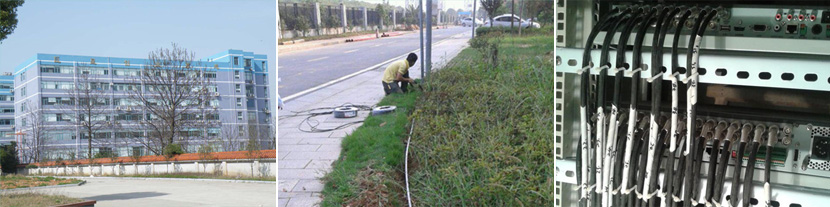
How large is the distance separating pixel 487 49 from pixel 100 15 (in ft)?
6.08

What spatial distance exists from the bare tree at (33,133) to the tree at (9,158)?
4cm

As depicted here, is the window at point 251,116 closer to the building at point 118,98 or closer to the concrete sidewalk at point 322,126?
the building at point 118,98

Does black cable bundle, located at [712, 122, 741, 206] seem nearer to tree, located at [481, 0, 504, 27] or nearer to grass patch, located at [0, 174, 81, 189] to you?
tree, located at [481, 0, 504, 27]

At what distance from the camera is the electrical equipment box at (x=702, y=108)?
59 centimetres

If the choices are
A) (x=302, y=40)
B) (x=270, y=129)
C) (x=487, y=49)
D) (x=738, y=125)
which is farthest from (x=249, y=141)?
(x=738, y=125)

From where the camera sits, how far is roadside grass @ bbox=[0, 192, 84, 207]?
9.70ft

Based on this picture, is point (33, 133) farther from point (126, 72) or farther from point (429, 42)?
point (429, 42)

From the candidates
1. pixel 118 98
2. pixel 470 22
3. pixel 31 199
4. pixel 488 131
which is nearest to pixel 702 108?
pixel 488 131

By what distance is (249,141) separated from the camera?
336 centimetres

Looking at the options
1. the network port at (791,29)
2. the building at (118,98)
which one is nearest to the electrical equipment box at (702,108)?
the network port at (791,29)

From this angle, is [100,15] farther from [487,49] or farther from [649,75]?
[649,75]

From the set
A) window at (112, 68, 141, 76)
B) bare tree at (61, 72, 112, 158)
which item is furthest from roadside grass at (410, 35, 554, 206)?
bare tree at (61, 72, 112, 158)

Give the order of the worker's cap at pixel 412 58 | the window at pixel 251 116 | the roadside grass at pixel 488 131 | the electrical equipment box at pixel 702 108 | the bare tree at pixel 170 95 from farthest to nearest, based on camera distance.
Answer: the window at pixel 251 116 → the bare tree at pixel 170 95 → the worker's cap at pixel 412 58 → the roadside grass at pixel 488 131 → the electrical equipment box at pixel 702 108

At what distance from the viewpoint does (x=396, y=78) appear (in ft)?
9.07
